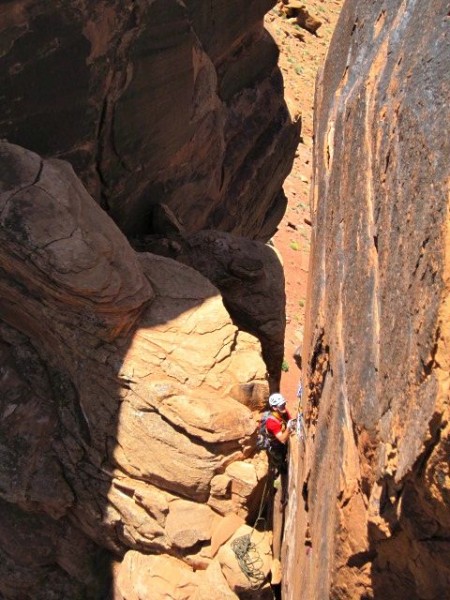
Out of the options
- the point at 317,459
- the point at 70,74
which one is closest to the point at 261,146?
the point at 70,74

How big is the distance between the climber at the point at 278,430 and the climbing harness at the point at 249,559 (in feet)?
3.10

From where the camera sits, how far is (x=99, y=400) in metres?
8.93

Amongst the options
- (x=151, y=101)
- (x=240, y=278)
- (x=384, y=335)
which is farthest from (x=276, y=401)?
(x=151, y=101)

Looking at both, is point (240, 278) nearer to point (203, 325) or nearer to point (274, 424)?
point (203, 325)

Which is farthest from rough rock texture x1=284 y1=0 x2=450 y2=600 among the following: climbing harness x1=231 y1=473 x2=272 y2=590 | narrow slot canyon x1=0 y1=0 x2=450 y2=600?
climbing harness x1=231 y1=473 x2=272 y2=590

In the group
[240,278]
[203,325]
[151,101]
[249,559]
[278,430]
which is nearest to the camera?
[249,559]

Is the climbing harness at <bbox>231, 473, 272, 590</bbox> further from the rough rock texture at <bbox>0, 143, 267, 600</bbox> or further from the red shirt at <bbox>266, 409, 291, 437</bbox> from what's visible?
the red shirt at <bbox>266, 409, 291, 437</bbox>

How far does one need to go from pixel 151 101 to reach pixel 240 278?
295 cm

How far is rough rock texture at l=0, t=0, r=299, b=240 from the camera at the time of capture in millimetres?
9641

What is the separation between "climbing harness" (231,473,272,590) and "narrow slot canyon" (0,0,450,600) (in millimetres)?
79

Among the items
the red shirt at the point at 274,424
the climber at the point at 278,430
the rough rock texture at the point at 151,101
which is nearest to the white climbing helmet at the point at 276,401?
the climber at the point at 278,430

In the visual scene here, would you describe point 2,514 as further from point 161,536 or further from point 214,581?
point 214,581

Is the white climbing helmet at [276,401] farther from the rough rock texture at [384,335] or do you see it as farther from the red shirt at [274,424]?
the rough rock texture at [384,335]

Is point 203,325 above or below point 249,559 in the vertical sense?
above
